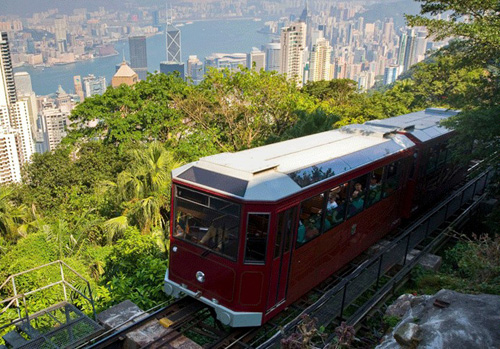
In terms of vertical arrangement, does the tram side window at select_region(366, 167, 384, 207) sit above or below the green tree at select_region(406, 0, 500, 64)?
below

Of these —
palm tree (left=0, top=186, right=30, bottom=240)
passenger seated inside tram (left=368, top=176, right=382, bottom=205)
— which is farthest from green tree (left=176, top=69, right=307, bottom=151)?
passenger seated inside tram (left=368, top=176, right=382, bottom=205)

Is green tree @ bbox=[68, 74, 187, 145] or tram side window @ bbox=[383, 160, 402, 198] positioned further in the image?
green tree @ bbox=[68, 74, 187, 145]

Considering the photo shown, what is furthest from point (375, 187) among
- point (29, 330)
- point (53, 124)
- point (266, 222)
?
point (53, 124)

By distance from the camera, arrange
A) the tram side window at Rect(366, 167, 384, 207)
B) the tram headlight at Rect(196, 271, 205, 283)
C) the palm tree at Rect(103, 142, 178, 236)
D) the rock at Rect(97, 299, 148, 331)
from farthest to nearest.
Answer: the palm tree at Rect(103, 142, 178, 236) → the tram side window at Rect(366, 167, 384, 207) → the tram headlight at Rect(196, 271, 205, 283) → the rock at Rect(97, 299, 148, 331)

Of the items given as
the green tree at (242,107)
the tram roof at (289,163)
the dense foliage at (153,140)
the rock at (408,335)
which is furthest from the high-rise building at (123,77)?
the rock at (408,335)

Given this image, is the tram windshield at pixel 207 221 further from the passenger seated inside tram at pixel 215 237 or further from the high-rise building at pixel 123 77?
the high-rise building at pixel 123 77

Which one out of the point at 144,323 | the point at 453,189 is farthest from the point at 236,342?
the point at 453,189

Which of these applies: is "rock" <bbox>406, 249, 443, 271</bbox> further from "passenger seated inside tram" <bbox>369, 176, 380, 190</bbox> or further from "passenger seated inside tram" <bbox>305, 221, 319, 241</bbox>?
"passenger seated inside tram" <bbox>305, 221, 319, 241</bbox>
